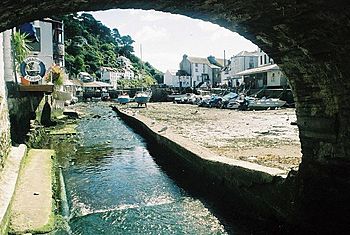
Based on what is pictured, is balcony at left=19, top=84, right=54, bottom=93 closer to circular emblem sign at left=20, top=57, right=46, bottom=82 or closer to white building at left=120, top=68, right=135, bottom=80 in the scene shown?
circular emblem sign at left=20, top=57, right=46, bottom=82

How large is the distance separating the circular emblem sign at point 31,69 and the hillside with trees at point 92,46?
63008mm

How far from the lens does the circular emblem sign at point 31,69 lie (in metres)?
17.3

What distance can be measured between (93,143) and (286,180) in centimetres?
1286

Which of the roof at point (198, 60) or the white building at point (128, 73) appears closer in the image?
the roof at point (198, 60)

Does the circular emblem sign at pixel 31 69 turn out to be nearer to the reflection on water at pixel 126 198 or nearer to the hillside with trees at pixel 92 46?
the reflection on water at pixel 126 198

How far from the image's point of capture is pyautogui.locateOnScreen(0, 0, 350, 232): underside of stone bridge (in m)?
4.81

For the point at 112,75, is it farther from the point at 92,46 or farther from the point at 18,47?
the point at 18,47

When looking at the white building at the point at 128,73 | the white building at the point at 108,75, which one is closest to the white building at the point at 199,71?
the white building at the point at 108,75

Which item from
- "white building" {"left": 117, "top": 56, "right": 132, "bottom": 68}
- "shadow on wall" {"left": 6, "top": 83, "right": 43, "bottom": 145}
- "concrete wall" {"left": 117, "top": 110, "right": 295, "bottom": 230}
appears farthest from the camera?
"white building" {"left": 117, "top": 56, "right": 132, "bottom": 68}

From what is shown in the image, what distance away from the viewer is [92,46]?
4572 inches

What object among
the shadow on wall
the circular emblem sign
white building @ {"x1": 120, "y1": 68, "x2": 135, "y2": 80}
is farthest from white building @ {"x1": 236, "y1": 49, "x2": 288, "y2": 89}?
white building @ {"x1": 120, "y1": 68, "x2": 135, "y2": 80}

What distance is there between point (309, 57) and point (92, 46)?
114m

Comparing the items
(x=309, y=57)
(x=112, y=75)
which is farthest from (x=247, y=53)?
(x=309, y=57)

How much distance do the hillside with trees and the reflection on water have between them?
67.5 meters
